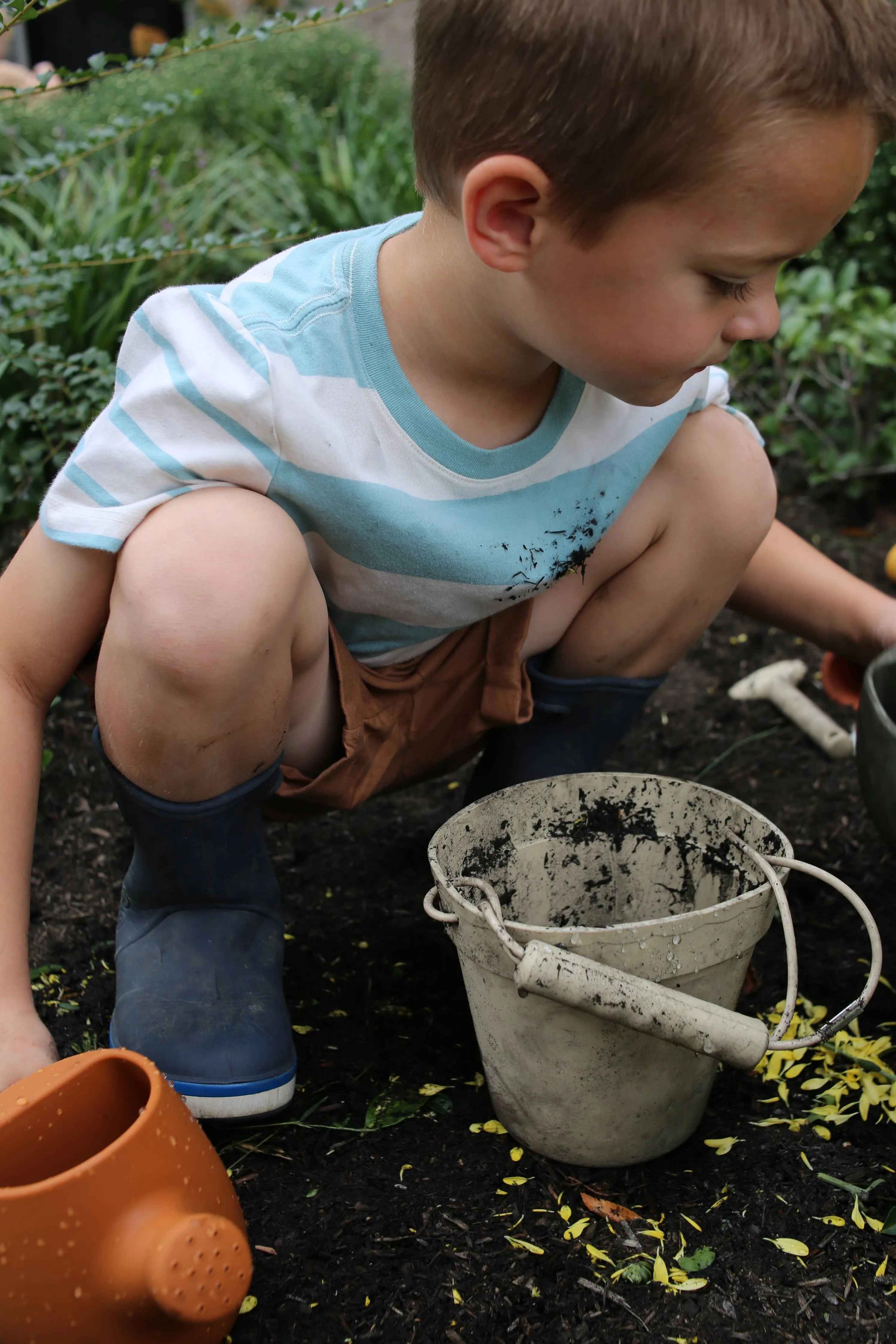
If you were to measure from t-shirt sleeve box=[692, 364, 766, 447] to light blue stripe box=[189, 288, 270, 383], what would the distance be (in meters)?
0.62

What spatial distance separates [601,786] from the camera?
148 cm

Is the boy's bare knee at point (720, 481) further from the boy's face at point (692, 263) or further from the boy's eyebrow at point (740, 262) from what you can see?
the boy's eyebrow at point (740, 262)

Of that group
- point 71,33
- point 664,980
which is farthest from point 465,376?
point 71,33

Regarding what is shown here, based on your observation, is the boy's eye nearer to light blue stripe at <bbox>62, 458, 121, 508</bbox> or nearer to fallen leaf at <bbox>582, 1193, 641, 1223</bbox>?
light blue stripe at <bbox>62, 458, 121, 508</bbox>

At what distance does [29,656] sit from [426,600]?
47cm

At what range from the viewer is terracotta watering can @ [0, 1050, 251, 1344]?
0.93 metres

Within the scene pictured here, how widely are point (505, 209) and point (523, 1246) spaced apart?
1.05m

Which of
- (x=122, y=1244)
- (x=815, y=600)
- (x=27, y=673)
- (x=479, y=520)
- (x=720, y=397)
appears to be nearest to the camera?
(x=122, y=1244)

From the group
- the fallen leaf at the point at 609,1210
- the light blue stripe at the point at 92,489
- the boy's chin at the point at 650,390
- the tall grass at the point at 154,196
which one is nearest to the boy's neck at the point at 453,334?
the boy's chin at the point at 650,390

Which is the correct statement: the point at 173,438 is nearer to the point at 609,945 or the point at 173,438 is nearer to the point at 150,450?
the point at 150,450

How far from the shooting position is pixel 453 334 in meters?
1.33

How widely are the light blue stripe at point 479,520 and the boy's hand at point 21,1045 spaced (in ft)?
2.02

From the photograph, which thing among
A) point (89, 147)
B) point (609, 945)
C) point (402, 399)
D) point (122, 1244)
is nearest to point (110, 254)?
point (89, 147)

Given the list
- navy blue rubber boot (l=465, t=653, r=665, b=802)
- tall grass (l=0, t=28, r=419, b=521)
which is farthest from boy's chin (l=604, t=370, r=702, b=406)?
tall grass (l=0, t=28, r=419, b=521)
